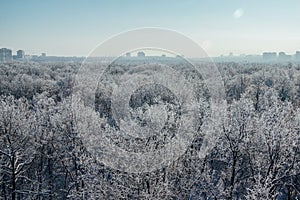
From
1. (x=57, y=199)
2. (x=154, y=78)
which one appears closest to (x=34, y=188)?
(x=57, y=199)

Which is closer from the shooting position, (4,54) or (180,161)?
(180,161)

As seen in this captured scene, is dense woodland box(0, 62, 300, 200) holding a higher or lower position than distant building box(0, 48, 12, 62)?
lower

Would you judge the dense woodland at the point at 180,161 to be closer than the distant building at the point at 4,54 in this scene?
Yes

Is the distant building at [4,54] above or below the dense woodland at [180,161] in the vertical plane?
above

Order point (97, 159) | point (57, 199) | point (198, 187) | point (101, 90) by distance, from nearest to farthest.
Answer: point (198, 187), point (97, 159), point (57, 199), point (101, 90)

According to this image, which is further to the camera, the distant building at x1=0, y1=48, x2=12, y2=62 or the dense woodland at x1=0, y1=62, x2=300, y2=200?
the distant building at x1=0, y1=48, x2=12, y2=62

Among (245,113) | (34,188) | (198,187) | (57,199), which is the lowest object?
(57,199)

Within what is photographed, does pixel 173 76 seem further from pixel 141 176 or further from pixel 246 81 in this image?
pixel 141 176

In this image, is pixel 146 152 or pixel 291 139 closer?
pixel 146 152

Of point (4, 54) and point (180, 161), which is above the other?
point (4, 54)

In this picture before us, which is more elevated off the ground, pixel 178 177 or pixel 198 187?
pixel 178 177

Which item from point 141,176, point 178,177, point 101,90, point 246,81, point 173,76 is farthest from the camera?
point 246,81
